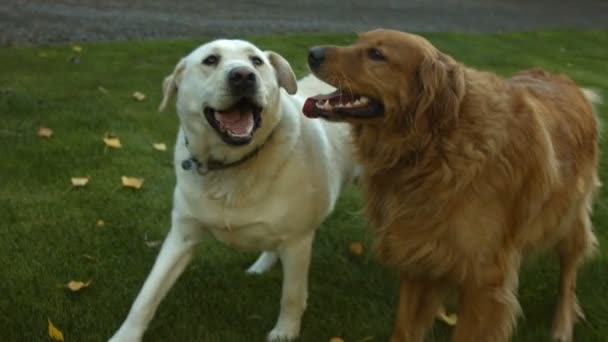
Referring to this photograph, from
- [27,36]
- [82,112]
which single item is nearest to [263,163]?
[82,112]

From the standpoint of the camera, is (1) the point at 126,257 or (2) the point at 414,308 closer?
(2) the point at 414,308

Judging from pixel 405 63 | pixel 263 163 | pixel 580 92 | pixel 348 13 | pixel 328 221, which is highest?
pixel 405 63

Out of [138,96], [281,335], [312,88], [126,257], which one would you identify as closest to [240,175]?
[281,335]

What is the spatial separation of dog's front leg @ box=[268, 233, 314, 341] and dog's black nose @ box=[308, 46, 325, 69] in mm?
830

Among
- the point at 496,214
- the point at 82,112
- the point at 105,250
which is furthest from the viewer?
the point at 82,112

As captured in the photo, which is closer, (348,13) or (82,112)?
(82,112)

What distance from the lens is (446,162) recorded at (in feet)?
9.41

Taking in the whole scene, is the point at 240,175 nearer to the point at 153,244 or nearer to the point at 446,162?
the point at 446,162

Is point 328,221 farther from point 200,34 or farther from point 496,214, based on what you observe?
point 200,34

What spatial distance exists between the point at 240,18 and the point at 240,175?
27.4ft

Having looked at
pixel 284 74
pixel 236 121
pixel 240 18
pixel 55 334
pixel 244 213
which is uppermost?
pixel 284 74

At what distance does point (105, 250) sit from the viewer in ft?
13.5

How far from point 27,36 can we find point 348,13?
253 inches

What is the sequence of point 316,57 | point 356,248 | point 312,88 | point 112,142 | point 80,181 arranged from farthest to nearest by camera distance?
point 112,142 → point 80,181 → point 356,248 → point 312,88 → point 316,57
